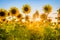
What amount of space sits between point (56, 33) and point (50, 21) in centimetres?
17

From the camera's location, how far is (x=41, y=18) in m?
2.26

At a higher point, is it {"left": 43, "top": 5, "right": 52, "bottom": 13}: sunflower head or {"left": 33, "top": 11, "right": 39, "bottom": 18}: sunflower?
{"left": 43, "top": 5, "right": 52, "bottom": 13}: sunflower head

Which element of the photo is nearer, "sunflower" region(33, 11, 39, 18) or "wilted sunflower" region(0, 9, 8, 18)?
"sunflower" region(33, 11, 39, 18)

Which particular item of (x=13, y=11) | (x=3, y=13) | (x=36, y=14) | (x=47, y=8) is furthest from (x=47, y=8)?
(x=3, y=13)

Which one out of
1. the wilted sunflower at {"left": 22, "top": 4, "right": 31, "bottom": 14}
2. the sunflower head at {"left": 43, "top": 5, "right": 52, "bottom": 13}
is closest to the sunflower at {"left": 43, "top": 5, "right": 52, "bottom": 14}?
the sunflower head at {"left": 43, "top": 5, "right": 52, "bottom": 13}

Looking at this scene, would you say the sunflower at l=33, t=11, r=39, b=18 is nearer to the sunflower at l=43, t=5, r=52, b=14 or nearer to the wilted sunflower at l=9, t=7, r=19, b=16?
the sunflower at l=43, t=5, r=52, b=14

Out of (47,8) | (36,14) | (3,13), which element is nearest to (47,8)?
(47,8)

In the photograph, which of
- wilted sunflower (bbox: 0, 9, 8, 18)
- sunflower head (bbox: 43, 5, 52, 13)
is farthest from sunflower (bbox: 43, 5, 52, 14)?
wilted sunflower (bbox: 0, 9, 8, 18)

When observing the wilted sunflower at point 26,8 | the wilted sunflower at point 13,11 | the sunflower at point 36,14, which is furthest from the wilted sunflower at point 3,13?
the sunflower at point 36,14

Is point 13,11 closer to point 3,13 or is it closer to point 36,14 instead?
point 3,13

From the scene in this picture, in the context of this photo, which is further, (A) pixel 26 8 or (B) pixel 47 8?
(A) pixel 26 8

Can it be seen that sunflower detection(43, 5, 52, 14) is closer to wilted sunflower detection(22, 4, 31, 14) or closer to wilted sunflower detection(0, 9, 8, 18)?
wilted sunflower detection(22, 4, 31, 14)

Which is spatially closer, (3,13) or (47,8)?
(47,8)

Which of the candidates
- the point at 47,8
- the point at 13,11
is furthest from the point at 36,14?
the point at 13,11
